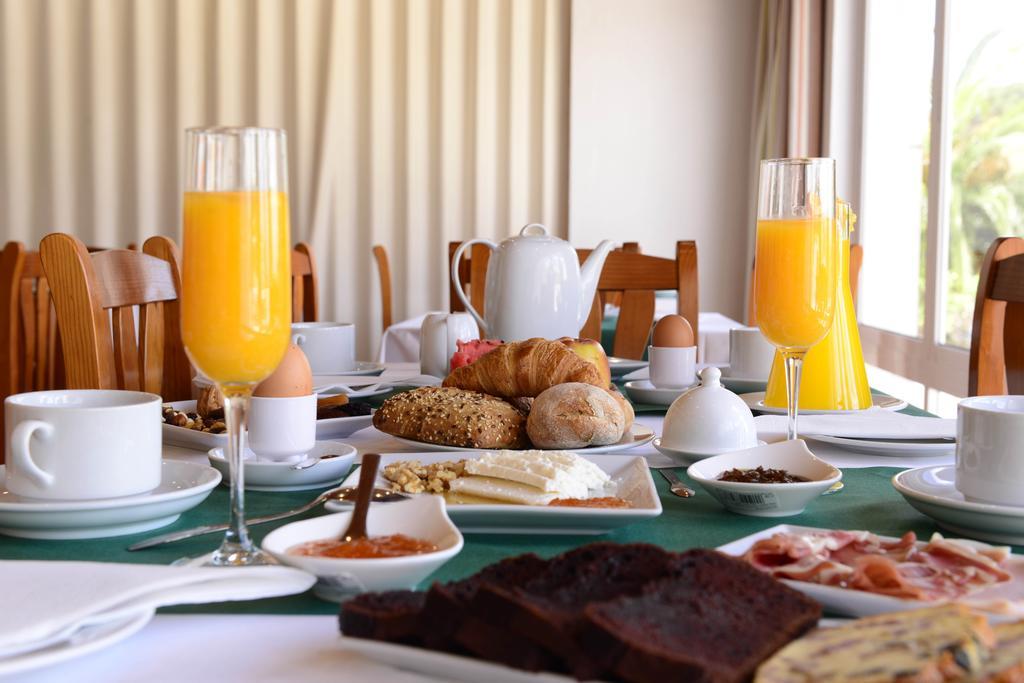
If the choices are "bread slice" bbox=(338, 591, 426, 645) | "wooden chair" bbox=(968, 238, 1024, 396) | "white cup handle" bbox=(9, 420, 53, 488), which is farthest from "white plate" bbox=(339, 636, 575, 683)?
"wooden chair" bbox=(968, 238, 1024, 396)

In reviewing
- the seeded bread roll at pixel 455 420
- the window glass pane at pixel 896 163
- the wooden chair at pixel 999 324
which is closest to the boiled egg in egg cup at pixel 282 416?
the seeded bread roll at pixel 455 420

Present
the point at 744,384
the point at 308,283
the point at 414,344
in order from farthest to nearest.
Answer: the point at 308,283, the point at 414,344, the point at 744,384

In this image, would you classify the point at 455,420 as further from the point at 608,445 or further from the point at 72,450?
the point at 72,450

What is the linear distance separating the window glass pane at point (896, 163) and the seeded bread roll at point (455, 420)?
112 inches

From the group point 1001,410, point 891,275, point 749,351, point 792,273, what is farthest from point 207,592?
point 891,275

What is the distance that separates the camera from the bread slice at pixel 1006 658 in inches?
14.8

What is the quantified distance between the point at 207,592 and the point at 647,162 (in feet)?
14.9

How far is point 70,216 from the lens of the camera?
15.6 feet

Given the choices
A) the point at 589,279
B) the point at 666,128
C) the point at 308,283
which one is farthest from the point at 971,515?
the point at 666,128

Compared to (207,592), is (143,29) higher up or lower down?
higher up

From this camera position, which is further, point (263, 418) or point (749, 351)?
point (749, 351)

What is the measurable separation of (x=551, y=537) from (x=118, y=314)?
1064 mm

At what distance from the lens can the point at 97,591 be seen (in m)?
0.50

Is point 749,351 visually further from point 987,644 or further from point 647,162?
point 647,162
